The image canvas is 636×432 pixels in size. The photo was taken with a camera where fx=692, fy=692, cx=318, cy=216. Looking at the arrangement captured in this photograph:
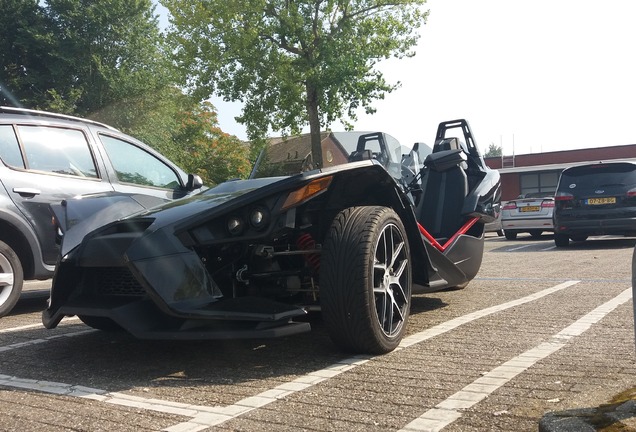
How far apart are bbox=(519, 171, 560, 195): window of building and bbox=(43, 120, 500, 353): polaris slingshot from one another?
4820 centimetres

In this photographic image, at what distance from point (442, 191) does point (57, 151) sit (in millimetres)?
3688

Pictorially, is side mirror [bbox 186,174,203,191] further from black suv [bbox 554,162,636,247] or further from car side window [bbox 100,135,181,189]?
black suv [bbox 554,162,636,247]

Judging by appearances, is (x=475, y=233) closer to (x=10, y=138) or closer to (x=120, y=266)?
(x=120, y=266)

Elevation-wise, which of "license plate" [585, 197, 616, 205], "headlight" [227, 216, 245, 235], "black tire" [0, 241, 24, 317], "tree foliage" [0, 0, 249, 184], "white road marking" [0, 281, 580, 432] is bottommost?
"white road marking" [0, 281, 580, 432]

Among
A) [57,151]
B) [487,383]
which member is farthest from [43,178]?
[487,383]

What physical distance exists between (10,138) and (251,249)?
3.43 metres

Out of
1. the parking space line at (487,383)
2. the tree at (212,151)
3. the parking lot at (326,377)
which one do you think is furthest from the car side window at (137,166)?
the tree at (212,151)

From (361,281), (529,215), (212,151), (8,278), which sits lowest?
(529,215)

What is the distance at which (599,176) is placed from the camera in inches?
545

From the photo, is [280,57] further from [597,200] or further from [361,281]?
[361,281]

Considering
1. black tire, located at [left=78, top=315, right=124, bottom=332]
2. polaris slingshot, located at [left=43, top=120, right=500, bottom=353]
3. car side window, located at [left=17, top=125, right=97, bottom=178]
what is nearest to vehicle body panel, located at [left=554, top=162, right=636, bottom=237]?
polaris slingshot, located at [left=43, top=120, right=500, bottom=353]

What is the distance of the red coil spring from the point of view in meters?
4.07

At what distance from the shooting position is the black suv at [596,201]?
1342 cm

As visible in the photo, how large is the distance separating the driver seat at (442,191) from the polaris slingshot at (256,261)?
183cm
